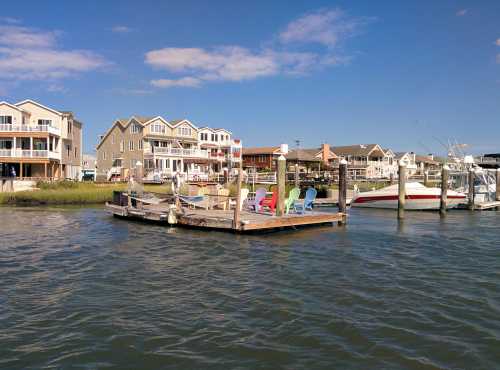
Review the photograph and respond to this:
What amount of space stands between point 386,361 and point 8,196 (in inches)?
1476

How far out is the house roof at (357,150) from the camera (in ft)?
293

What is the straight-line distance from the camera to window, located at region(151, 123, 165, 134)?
63.7 metres

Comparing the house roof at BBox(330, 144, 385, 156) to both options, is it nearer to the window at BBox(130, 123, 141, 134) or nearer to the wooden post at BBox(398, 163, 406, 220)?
the window at BBox(130, 123, 141, 134)

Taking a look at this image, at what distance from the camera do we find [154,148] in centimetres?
5978

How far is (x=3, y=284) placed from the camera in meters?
11.6

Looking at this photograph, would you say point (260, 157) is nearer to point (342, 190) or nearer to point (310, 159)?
point (310, 159)

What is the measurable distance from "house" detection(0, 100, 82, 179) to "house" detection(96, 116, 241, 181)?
25.4ft

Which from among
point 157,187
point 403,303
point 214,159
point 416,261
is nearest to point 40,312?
point 403,303

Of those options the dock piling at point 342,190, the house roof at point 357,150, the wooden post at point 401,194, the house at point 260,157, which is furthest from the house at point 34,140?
the house roof at point 357,150

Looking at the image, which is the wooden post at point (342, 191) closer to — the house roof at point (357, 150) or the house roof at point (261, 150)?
the house roof at point (261, 150)

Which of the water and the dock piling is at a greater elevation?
the dock piling

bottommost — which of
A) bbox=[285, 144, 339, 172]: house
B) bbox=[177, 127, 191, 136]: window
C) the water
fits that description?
the water

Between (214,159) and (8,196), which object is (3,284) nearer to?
(8,196)

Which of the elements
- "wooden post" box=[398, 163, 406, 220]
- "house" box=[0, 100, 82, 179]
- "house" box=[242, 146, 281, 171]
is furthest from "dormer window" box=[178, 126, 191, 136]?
"wooden post" box=[398, 163, 406, 220]
